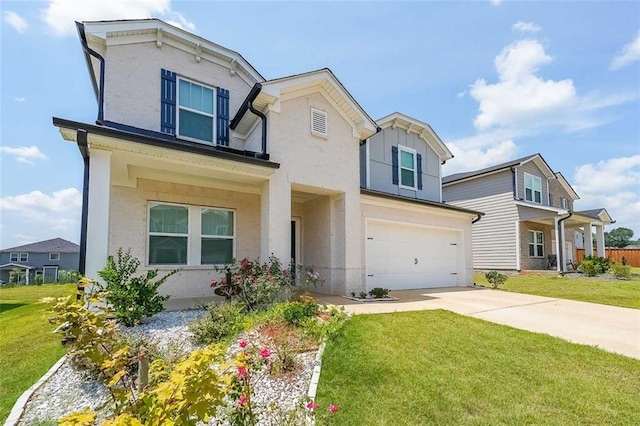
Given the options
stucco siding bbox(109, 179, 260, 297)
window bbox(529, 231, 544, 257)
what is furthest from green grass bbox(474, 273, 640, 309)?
stucco siding bbox(109, 179, 260, 297)

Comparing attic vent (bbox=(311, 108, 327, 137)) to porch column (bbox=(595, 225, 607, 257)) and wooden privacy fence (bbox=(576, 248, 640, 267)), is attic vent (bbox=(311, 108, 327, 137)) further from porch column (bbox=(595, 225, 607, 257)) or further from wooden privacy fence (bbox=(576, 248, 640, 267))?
wooden privacy fence (bbox=(576, 248, 640, 267))

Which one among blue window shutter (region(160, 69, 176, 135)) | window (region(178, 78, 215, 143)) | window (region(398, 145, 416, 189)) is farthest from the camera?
window (region(398, 145, 416, 189))

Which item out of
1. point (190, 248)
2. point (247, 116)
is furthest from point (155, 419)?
point (247, 116)

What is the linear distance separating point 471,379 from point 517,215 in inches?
740

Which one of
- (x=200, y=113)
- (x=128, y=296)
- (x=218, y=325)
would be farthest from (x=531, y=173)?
(x=128, y=296)

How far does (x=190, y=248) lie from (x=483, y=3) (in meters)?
11.2

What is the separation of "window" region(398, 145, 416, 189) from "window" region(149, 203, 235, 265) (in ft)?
25.4

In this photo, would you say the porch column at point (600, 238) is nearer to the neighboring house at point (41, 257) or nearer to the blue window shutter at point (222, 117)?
the blue window shutter at point (222, 117)

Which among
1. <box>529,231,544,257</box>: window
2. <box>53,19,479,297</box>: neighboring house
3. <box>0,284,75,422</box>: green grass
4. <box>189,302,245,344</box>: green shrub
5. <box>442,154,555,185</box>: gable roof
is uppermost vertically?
<box>442,154,555,185</box>: gable roof

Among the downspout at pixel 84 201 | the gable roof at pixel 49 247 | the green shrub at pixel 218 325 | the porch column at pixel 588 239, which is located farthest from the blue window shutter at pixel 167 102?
the gable roof at pixel 49 247

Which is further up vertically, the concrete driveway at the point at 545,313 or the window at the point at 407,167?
the window at the point at 407,167

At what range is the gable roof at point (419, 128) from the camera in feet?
44.8

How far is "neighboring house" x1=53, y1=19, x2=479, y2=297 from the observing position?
8.55 metres

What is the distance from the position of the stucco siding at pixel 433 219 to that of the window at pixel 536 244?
10.6 m
